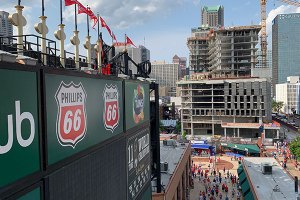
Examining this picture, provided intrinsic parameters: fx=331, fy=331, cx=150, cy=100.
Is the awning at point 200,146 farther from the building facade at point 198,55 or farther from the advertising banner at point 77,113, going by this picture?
the building facade at point 198,55

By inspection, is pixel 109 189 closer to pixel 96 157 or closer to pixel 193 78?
pixel 96 157

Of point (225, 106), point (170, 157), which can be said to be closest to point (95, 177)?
point (170, 157)

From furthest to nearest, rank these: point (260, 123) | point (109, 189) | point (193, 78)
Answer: point (193, 78), point (260, 123), point (109, 189)

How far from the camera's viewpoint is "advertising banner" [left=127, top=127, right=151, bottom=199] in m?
14.7

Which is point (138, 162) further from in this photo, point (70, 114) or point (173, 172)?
point (173, 172)

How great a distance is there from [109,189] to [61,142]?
167 inches

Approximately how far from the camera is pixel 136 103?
636 inches

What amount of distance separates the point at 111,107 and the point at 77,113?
3.23m

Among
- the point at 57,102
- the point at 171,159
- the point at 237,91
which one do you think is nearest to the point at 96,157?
the point at 57,102

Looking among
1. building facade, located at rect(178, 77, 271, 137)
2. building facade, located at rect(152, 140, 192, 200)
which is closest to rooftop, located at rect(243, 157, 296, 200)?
building facade, located at rect(152, 140, 192, 200)

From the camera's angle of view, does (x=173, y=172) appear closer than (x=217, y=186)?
Yes

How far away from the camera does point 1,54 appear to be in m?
6.76

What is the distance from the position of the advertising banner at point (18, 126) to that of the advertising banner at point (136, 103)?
25.1ft

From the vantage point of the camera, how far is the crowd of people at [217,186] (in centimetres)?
4125
